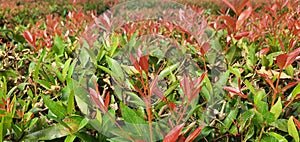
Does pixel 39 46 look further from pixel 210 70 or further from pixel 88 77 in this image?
pixel 210 70

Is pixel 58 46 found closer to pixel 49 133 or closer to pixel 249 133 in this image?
pixel 49 133

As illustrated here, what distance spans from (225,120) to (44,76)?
75 centimetres

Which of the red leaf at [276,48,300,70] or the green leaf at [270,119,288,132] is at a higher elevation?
the red leaf at [276,48,300,70]

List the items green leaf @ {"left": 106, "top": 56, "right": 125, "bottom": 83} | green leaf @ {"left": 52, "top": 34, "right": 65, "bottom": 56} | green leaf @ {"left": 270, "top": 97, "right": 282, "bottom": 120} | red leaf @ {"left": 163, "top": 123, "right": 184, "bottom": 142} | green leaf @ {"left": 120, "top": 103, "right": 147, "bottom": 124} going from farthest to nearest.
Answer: green leaf @ {"left": 52, "top": 34, "right": 65, "bottom": 56} → green leaf @ {"left": 106, "top": 56, "right": 125, "bottom": 83} → green leaf @ {"left": 270, "top": 97, "right": 282, "bottom": 120} → green leaf @ {"left": 120, "top": 103, "right": 147, "bottom": 124} → red leaf @ {"left": 163, "top": 123, "right": 184, "bottom": 142}

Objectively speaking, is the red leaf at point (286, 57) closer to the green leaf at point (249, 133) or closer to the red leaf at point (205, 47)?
the green leaf at point (249, 133)

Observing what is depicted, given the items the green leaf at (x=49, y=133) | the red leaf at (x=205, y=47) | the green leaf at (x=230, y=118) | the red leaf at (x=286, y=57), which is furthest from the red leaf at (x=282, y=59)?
the green leaf at (x=49, y=133)

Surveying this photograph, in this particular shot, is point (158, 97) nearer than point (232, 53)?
Yes

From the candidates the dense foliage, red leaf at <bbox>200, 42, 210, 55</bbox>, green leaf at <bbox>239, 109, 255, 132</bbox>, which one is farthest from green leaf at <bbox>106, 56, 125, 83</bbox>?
green leaf at <bbox>239, 109, 255, 132</bbox>

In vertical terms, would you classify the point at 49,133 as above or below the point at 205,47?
below

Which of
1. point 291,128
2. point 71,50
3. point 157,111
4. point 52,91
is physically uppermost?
point 71,50

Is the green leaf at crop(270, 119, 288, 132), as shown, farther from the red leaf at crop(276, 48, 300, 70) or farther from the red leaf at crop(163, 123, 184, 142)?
the red leaf at crop(163, 123, 184, 142)

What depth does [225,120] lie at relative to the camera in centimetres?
121

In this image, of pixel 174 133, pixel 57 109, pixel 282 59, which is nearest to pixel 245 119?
pixel 282 59

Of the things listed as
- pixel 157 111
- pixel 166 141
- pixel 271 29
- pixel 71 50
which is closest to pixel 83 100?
pixel 157 111
